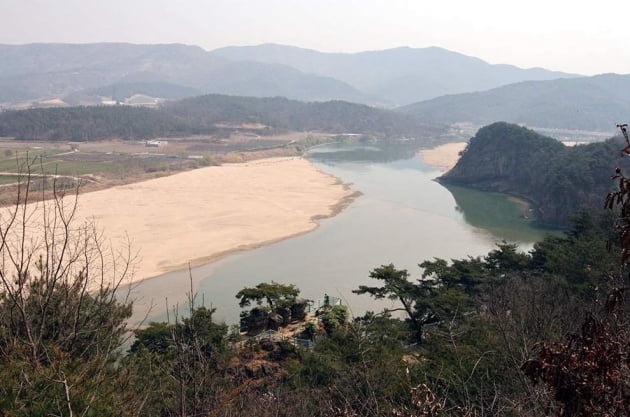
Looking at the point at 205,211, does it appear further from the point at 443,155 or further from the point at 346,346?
the point at 443,155

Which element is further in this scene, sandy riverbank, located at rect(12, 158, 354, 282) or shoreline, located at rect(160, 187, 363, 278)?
sandy riverbank, located at rect(12, 158, 354, 282)

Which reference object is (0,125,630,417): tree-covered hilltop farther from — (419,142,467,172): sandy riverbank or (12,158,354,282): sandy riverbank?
(419,142,467,172): sandy riverbank

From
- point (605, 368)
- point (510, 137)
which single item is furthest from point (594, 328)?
point (510, 137)

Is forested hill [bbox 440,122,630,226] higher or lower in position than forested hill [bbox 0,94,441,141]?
lower

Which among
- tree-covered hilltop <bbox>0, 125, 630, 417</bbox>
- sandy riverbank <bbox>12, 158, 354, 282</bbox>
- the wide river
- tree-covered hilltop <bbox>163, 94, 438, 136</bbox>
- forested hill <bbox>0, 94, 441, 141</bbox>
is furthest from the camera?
tree-covered hilltop <bbox>163, 94, 438, 136</bbox>

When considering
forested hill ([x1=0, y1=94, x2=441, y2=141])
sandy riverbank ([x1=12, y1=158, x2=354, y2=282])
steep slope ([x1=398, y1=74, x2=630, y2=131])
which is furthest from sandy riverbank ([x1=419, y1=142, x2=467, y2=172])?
steep slope ([x1=398, y1=74, x2=630, y2=131])

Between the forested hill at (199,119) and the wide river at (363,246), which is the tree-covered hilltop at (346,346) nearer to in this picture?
the wide river at (363,246)

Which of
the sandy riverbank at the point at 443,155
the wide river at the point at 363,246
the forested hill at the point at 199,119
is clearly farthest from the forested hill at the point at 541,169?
the forested hill at the point at 199,119

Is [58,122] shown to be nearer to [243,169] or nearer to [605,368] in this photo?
[243,169]
